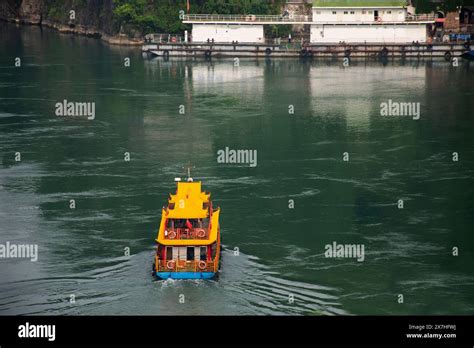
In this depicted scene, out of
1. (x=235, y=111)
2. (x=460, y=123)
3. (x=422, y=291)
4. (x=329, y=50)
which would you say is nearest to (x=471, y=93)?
(x=460, y=123)

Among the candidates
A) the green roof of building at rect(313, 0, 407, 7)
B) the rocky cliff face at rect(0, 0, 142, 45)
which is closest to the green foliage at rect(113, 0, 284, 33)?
the rocky cliff face at rect(0, 0, 142, 45)

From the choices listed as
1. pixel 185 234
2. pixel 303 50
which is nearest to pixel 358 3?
pixel 303 50

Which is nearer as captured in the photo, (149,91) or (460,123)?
(460,123)

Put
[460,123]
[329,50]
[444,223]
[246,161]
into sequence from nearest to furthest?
[444,223], [246,161], [460,123], [329,50]

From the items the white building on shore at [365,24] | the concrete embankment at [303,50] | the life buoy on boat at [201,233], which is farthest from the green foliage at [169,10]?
the life buoy on boat at [201,233]

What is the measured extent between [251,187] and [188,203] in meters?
14.0

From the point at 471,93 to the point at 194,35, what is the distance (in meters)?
40.8

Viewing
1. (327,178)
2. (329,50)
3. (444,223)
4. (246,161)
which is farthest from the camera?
(329,50)

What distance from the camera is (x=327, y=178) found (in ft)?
224

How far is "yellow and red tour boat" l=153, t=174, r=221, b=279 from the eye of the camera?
50500 mm

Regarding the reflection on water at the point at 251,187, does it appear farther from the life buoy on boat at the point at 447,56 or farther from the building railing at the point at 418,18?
the building railing at the point at 418,18

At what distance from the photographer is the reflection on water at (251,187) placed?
50.2 metres

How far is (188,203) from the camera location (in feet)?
173

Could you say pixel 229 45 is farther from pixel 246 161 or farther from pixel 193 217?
pixel 193 217
